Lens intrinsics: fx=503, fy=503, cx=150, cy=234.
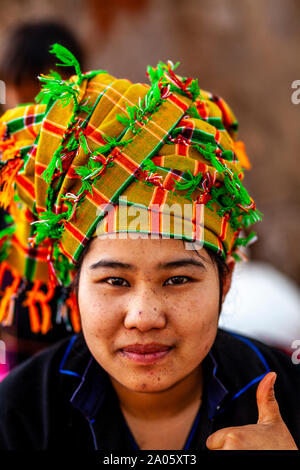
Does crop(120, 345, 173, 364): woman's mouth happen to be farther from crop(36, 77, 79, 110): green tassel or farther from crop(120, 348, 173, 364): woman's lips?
crop(36, 77, 79, 110): green tassel

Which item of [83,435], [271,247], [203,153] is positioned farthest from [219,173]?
[271,247]

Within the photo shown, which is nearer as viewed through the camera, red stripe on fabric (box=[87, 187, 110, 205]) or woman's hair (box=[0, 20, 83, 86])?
red stripe on fabric (box=[87, 187, 110, 205])

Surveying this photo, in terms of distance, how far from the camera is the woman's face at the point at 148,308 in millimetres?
1178

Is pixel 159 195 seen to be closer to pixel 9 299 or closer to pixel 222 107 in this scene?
pixel 222 107

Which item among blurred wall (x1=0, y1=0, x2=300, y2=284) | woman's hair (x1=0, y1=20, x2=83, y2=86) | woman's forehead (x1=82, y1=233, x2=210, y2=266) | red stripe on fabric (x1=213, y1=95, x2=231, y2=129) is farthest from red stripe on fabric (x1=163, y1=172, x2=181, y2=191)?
blurred wall (x1=0, y1=0, x2=300, y2=284)

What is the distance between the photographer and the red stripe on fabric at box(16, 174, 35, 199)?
1373 mm

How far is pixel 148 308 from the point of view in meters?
1.16

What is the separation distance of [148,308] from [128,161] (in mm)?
349

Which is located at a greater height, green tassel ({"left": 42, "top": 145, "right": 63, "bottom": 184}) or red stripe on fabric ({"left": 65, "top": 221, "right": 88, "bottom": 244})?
green tassel ({"left": 42, "top": 145, "right": 63, "bottom": 184})

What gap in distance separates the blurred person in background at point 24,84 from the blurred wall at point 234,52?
5.15ft

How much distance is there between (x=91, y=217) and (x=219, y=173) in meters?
0.33

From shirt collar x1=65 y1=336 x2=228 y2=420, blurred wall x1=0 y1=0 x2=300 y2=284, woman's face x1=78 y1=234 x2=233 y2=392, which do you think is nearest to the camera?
woman's face x1=78 y1=234 x2=233 y2=392

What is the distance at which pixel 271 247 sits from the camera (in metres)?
3.78

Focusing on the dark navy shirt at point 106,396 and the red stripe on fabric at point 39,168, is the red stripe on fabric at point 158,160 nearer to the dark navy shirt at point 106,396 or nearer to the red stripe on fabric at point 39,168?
the red stripe on fabric at point 39,168
